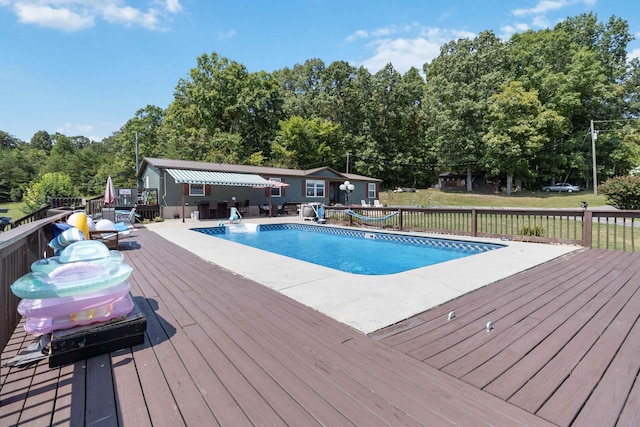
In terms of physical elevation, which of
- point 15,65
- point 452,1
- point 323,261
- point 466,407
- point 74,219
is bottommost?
point 323,261

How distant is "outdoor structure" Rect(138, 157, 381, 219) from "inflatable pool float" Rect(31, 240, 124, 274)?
11417 millimetres

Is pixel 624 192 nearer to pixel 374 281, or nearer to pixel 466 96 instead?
pixel 374 281

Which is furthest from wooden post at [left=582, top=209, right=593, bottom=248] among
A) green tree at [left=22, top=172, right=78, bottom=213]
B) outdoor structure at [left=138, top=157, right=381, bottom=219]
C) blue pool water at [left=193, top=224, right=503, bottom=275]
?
green tree at [left=22, top=172, right=78, bottom=213]

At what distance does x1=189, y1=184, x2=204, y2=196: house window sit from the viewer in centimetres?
1547

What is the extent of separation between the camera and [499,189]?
33469 millimetres

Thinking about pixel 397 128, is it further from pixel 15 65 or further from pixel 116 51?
pixel 15 65

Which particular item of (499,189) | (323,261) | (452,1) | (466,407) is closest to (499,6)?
(452,1)

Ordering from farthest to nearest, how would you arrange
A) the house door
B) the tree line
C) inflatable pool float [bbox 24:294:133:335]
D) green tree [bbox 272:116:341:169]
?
green tree [bbox 272:116:341:169] < the tree line < the house door < inflatable pool float [bbox 24:294:133:335]

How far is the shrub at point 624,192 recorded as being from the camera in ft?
39.4

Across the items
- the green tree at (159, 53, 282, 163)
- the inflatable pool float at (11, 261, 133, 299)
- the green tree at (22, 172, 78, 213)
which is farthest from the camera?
the green tree at (159, 53, 282, 163)

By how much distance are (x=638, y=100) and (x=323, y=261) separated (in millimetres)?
40261

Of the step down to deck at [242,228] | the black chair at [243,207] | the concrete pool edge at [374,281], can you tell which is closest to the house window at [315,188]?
the black chair at [243,207]

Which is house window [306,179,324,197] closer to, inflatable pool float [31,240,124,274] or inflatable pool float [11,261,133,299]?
inflatable pool float [31,240,124,274]

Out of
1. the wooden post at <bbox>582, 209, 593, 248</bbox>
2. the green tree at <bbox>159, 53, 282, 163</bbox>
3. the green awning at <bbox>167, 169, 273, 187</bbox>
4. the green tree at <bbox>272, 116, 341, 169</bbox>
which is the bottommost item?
the wooden post at <bbox>582, 209, 593, 248</bbox>
